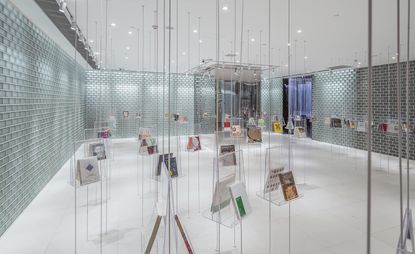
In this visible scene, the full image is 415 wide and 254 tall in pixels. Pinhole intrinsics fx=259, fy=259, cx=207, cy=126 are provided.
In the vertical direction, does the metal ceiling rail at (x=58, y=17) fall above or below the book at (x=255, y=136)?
above

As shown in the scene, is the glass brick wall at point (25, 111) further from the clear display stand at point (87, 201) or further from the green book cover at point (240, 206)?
the green book cover at point (240, 206)

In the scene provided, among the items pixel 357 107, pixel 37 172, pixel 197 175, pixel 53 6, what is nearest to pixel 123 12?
pixel 53 6

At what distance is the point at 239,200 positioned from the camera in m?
1.63

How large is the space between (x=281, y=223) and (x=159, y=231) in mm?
2239

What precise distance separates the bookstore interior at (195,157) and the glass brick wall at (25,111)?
Answer: 27 millimetres

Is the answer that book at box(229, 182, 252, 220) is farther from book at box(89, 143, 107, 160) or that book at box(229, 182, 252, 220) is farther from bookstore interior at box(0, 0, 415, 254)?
book at box(89, 143, 107, 160)

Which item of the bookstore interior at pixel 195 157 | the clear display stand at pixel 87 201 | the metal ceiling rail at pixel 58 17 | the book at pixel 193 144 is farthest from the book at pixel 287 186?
the metal ceiling rail at pixel 58 17

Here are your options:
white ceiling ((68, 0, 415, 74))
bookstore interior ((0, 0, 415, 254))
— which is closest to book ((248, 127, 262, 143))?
bookstore interior ((0, 0, 415, 254))

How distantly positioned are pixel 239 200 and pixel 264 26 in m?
3.88

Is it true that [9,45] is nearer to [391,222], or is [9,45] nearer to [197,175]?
[197,175]

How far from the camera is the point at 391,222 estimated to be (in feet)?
10.2

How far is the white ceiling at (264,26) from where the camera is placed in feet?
12.3

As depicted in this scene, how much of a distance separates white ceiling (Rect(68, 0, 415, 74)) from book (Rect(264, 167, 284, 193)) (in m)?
1.63

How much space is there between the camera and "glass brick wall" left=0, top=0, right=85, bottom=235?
2.93 m
